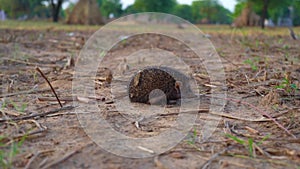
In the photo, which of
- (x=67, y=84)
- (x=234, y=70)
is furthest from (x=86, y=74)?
(x=234, y=70)

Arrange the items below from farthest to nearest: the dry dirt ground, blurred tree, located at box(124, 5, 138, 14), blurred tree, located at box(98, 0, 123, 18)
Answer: blurred tree, located at box(98, 0, 123, 18) → blurred tree, located at box(124, 5, 138, 14) → the dry dirt ground

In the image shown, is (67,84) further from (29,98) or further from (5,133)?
(5,133)

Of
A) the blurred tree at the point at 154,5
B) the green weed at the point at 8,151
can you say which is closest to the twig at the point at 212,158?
the green weed at the point at 8,151

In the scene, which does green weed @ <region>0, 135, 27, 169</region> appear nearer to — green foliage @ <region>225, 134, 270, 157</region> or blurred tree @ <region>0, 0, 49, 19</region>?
green foliage @ <region>225, 134, 270, 157</region>

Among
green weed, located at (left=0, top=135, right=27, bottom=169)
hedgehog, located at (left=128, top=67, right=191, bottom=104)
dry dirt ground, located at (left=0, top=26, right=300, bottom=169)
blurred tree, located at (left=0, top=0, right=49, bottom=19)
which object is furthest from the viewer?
blurred tree, located at (left=0, top=0, right=49, bottom=19)

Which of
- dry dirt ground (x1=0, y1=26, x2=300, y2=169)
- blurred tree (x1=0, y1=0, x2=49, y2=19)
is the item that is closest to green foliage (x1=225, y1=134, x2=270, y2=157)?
dry dirt ground (x1=0, y1=26, x2=300, y2=169)

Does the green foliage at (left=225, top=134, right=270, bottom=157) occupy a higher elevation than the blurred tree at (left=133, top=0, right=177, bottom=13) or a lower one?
lower

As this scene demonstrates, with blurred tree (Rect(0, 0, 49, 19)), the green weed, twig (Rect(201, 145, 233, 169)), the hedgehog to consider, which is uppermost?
blurred tree (Rect(0, 0, 49, 19))

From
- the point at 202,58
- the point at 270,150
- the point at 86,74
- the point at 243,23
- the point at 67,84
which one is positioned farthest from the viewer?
the point at 243,23
